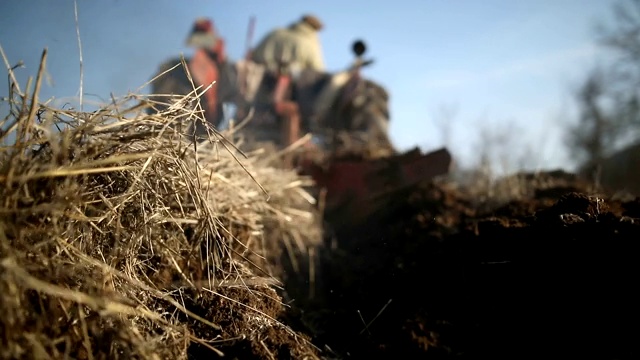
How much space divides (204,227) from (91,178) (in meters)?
0.44

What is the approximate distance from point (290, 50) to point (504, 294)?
8.35m

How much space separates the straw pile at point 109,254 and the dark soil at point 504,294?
378mm

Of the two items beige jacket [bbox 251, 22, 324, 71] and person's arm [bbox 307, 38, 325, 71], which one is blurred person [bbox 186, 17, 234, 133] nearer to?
beige jacket [bbox 251, 22, 324, 71]

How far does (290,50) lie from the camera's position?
29.5 ft

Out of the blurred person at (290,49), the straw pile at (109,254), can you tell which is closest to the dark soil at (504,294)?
the straw pile at (109,254)

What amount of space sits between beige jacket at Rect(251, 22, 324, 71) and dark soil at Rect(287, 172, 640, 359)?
23.5 feet

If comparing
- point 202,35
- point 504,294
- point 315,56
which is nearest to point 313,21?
point 315,56

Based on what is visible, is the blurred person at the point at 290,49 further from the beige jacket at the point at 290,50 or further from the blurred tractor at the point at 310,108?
the blurred tractor at the point at 310,108

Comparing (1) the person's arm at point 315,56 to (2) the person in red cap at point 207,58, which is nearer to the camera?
(2) the person in red cap at point 207,58

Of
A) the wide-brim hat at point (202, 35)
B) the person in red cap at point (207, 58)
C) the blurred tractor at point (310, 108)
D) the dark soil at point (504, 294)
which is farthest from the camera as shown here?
the wide-brim hat at point (202, 35)

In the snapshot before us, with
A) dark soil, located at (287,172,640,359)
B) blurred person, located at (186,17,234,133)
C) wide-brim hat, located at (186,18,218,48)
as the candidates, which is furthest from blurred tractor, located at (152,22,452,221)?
dark soil, located at (287,172,640,359)

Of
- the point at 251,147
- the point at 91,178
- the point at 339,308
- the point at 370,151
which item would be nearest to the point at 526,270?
the point at 339,308

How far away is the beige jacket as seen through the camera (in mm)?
8914

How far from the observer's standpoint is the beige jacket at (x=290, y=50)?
8914mm
